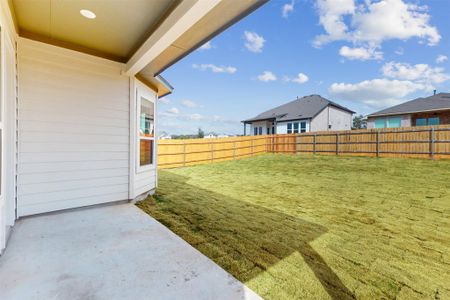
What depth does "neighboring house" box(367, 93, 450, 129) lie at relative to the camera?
13055 millimetres

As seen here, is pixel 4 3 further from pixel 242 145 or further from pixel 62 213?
pixel 242 145

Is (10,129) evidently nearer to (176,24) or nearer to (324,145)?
(176,24)

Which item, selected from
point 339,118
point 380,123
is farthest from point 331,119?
point 380,123

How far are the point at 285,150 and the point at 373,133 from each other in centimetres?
477

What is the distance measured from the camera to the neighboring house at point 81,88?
2359mm

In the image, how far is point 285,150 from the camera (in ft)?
45.3

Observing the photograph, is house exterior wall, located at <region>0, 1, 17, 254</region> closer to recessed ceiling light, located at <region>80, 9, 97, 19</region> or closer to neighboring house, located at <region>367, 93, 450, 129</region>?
recessed ceiling light, located at <region>80, 9, 97, 19</region>

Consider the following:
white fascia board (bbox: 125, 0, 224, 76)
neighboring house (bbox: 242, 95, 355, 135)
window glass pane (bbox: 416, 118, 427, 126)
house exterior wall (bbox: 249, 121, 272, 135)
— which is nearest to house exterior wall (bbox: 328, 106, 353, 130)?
neighboring house (bbox: 242, 95, 355, 135)

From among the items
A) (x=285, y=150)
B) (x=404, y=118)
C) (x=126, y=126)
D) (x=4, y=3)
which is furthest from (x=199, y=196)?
(x=404, y=118)

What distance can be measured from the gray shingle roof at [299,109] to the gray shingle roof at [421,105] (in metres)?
3.83

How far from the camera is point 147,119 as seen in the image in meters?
4.81

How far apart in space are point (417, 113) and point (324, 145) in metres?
7.33

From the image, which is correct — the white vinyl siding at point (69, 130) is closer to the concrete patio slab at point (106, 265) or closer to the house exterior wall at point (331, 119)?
the concrete patio slab at point (106, 265)

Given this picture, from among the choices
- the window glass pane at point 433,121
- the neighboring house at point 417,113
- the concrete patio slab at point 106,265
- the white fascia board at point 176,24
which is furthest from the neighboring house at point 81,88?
the window glass pane at point 433,121
